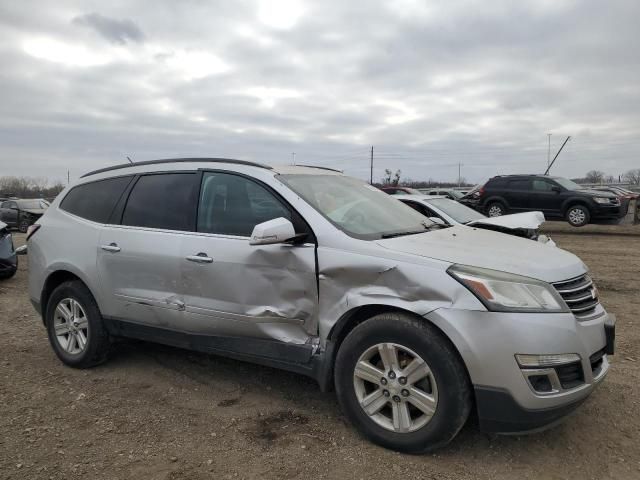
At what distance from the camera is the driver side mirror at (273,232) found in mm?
3178

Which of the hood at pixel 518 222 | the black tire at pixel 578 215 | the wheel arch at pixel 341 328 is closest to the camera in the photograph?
the wheel arch at pixel 341 328

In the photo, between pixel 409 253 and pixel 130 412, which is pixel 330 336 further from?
pixel 130 412

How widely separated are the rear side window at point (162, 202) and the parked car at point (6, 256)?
5648 mm

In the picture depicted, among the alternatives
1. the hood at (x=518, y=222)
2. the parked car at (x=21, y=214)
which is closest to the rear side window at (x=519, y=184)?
the hood at (x=518, y=222)

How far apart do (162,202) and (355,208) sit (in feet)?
5.07

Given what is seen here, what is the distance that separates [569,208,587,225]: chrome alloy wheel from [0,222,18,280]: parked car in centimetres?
1468

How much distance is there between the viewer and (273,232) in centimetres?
318

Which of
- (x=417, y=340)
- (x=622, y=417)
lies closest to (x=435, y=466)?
(x=417, y=340)

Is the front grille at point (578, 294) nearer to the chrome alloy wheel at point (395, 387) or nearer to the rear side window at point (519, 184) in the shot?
the chrome alloy wheel at point (395, 387)

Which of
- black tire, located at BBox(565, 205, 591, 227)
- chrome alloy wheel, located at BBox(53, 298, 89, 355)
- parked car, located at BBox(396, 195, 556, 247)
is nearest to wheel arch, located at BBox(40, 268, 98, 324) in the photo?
chrome alloy wheel, located at BBox(53, 298, 89, 355)

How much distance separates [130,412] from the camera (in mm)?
3662

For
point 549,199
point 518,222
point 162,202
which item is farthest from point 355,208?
point 549,199

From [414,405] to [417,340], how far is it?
0.39 metres

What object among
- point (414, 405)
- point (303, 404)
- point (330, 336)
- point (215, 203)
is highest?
point (215, 203)
